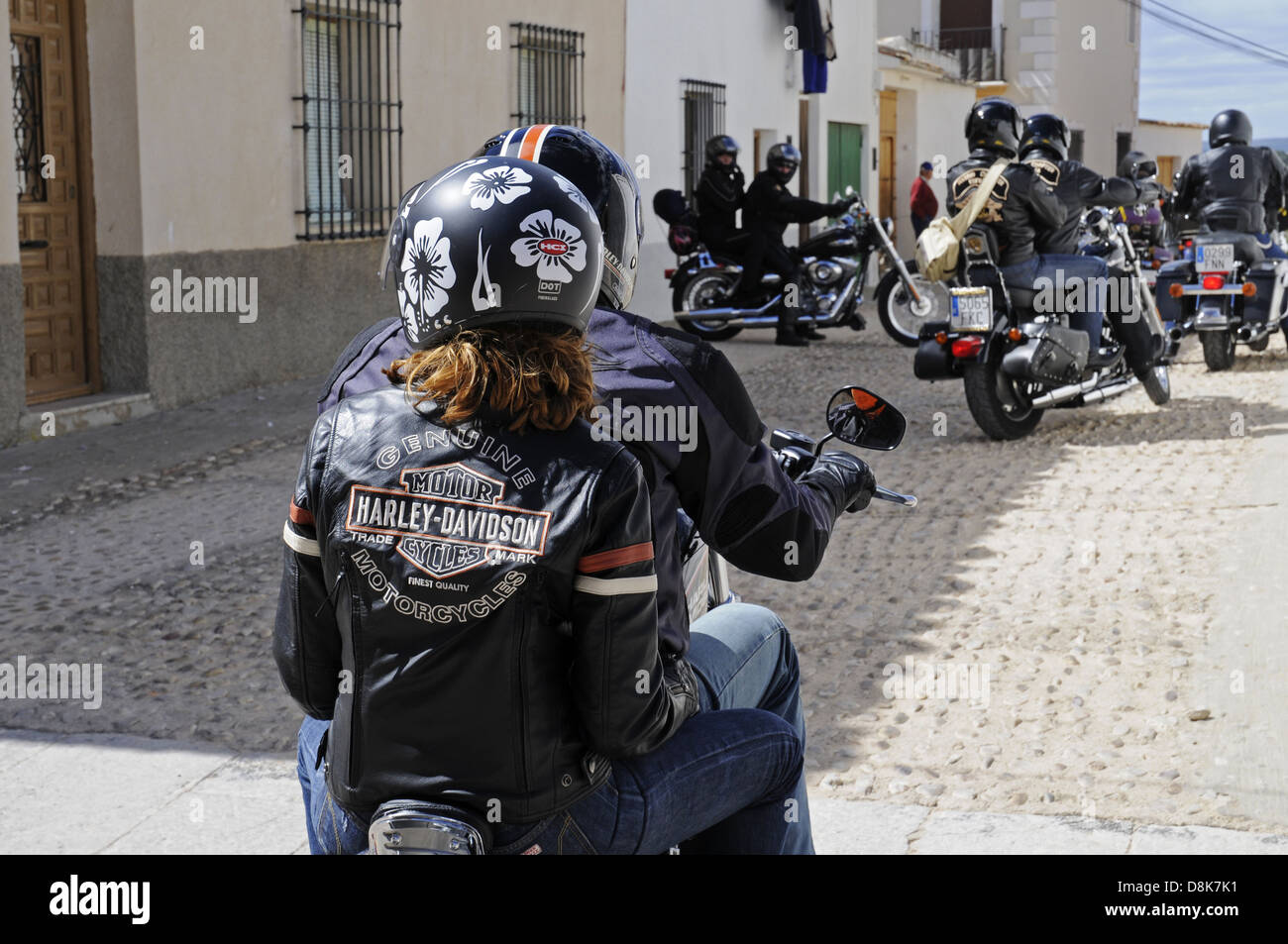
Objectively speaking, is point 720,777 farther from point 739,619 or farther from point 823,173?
point 823,173

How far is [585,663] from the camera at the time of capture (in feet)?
6.27

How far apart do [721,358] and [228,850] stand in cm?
176

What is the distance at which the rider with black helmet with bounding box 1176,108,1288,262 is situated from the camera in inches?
477

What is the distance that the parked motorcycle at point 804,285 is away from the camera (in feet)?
47.5

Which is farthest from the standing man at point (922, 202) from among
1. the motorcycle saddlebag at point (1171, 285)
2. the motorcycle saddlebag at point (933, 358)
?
the motorcycle saddlebag at point (933, 358)

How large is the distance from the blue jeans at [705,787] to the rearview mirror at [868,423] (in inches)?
13.4

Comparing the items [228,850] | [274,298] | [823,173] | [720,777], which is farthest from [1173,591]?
[823,173]

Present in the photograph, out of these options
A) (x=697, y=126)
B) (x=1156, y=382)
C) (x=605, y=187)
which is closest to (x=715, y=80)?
(x=697, y=126)

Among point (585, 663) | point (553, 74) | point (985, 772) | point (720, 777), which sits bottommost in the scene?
point (985, 772)

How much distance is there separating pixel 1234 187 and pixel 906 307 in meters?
3.21

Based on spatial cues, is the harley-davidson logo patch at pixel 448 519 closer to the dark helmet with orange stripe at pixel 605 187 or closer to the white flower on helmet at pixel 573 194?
the white flower on helmet at pixel 573 194

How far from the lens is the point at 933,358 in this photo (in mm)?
8719

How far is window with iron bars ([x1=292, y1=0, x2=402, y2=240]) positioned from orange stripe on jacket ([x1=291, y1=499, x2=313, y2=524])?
917cm

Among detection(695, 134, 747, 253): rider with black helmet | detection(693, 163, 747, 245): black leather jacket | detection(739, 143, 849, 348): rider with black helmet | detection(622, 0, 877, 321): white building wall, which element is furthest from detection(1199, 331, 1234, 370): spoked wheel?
detection(622, 0, 877, 321): white building wall
